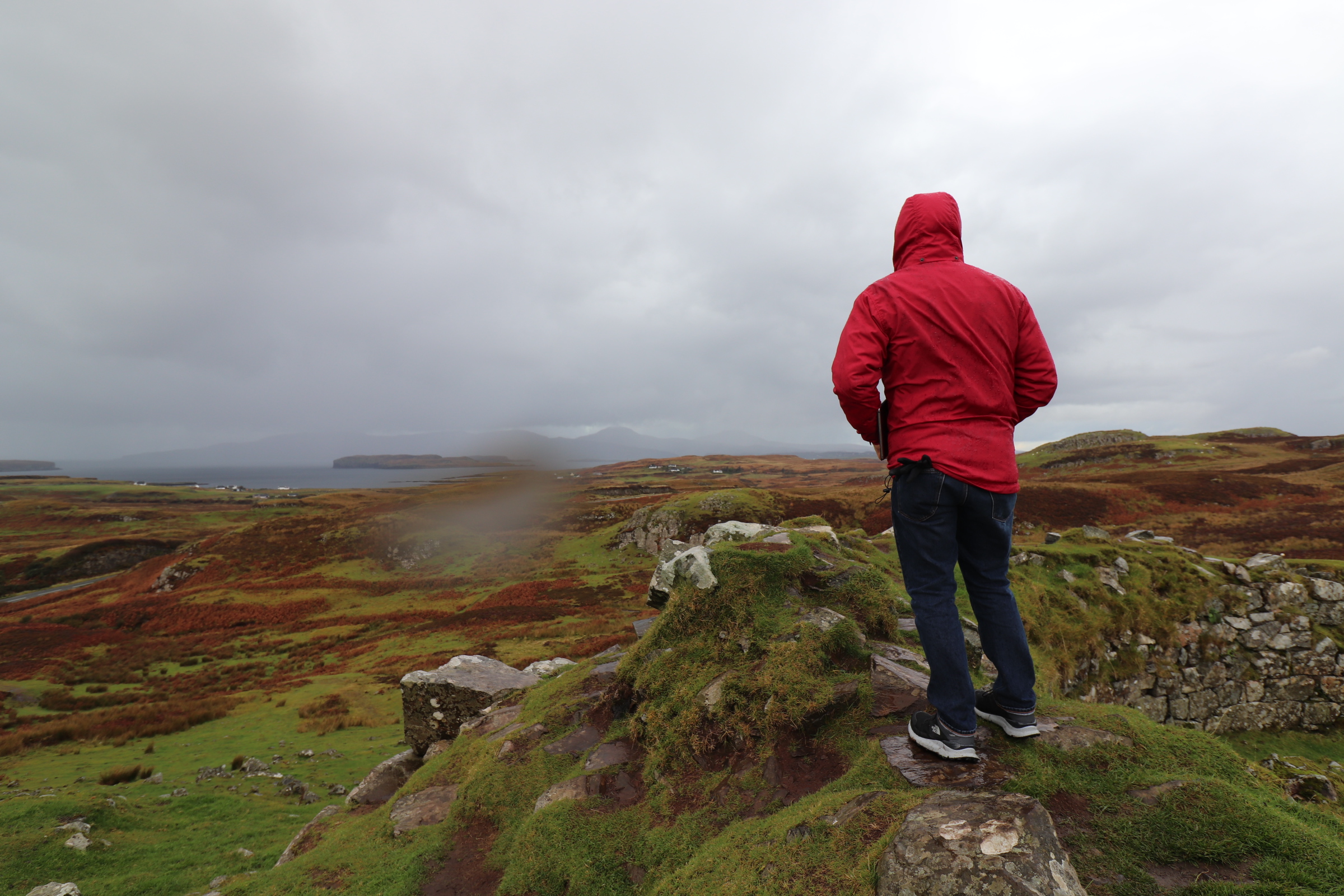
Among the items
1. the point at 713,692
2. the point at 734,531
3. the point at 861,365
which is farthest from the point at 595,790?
the point at 734,531

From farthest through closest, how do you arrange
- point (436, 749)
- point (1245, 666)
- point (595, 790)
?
point (1245, 666)
point (436, 749)
point (595, 790)

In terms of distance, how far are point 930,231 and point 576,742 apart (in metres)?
7.90

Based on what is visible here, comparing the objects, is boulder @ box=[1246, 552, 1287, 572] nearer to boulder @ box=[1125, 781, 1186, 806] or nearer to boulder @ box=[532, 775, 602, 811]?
boulder @ box=[1125, 781, 1186, 806]

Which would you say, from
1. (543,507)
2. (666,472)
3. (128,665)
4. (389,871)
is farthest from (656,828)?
(666,472)

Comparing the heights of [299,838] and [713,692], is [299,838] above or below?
below

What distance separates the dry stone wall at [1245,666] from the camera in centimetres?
1384

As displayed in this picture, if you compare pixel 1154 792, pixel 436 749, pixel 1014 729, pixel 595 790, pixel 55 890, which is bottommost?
pixel 55 890

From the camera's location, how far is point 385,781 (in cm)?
1011

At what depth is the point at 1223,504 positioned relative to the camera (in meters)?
41.3

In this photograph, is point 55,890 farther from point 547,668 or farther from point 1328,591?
point 1328,591

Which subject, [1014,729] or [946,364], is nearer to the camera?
[946,364]

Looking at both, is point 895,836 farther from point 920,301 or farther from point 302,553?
point 302,553

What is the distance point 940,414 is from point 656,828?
5046 mm

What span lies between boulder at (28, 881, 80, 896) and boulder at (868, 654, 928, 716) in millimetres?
13034
